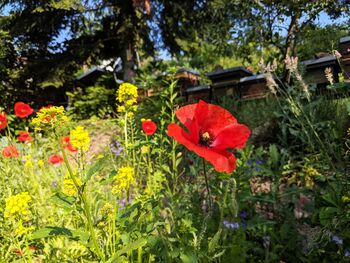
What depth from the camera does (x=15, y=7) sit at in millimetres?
10945

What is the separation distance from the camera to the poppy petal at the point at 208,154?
0.95 metres

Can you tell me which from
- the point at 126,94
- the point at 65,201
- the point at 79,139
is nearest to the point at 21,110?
the point at 126,94

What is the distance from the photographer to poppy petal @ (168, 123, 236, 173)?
3.10ft

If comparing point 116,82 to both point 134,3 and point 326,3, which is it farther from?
point 326,3

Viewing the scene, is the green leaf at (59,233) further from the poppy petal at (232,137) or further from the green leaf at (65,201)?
the poppy petal at (232,137)

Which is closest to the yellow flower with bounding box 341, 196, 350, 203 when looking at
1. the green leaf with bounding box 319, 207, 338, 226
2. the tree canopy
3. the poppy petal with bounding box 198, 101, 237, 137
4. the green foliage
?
the green leaf with bounding box 319, 207, 338, 226

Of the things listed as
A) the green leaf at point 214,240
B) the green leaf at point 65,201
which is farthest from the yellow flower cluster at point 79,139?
the green leaf at point 214,240

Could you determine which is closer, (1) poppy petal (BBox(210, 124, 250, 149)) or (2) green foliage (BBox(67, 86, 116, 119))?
(1) poppy petal (BBox(210, 124, 250, 149))

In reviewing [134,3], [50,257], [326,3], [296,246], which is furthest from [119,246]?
[134,3]

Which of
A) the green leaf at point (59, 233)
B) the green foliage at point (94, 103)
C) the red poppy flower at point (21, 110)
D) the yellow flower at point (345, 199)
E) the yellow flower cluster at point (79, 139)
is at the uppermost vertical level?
the green foliage at point (94, 103)

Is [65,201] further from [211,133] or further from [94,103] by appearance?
[94,103]

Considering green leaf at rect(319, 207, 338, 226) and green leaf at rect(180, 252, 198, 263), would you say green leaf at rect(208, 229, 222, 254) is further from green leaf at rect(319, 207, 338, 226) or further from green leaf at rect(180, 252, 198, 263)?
green leaf at rect(319, 207, 338, 226)

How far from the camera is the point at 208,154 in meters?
0.96

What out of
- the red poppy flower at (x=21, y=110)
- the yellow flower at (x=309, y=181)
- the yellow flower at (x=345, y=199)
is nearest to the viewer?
the yellow flower at (x=345, y=199)
